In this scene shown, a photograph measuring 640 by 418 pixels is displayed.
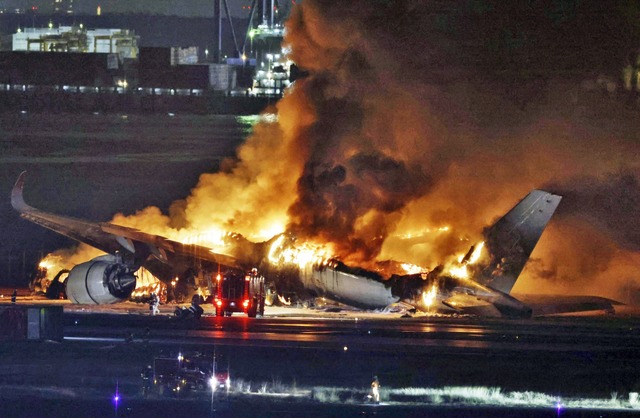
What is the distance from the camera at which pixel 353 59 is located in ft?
154

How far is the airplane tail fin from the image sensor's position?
40.6 metres

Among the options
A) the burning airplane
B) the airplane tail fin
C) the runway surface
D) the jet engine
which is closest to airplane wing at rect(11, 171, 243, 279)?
the burning airplane

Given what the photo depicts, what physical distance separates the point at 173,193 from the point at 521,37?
59.5 m

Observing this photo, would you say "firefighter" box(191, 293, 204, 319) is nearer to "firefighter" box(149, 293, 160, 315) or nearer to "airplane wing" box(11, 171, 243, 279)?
"firefighter" box(149, 293, 160, 315)

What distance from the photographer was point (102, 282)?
45.1 meters

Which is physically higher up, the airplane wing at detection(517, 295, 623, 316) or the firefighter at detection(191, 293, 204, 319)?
the airplane wing at detection(517, 295, 623, 316)

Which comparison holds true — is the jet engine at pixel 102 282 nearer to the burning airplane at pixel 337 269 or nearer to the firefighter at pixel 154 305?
the burning airplane at pixel 337 269

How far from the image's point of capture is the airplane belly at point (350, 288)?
42125mm

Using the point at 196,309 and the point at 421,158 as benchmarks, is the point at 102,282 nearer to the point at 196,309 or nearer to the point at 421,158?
the point at 196,309

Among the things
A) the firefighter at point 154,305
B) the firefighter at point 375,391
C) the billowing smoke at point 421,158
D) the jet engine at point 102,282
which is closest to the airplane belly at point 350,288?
the billowing smoke at point 421,158

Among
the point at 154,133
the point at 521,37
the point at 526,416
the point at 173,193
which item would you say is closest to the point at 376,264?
the point at 521,37

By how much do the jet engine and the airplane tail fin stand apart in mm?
14919

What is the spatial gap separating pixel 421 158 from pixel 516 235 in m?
8.01

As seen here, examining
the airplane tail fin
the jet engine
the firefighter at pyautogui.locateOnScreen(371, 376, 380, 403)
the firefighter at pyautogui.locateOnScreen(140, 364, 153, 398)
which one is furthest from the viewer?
the jet engine
